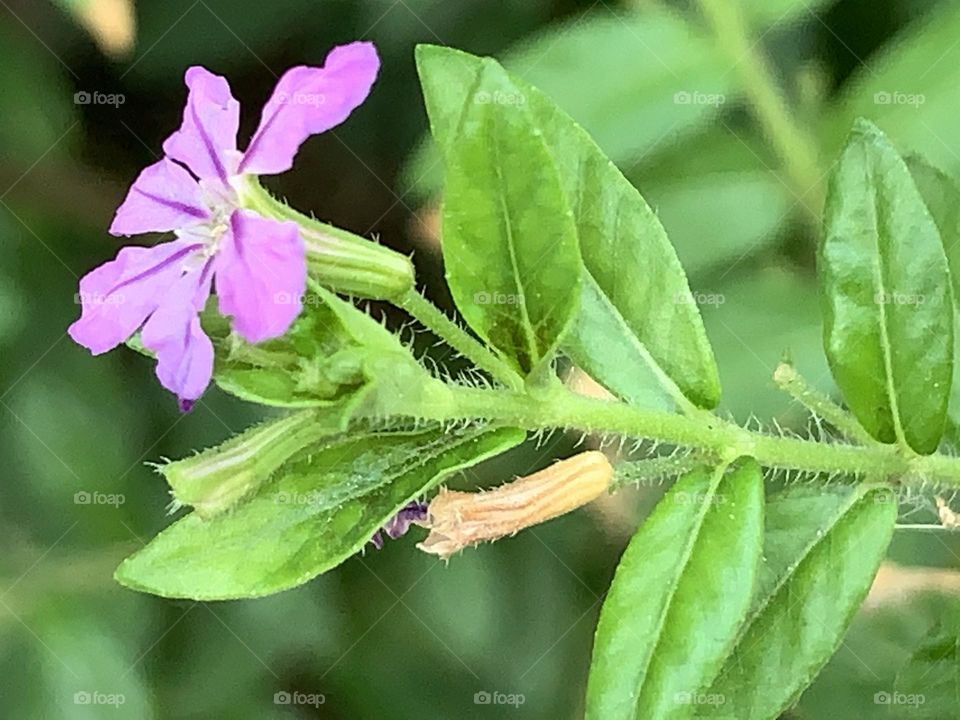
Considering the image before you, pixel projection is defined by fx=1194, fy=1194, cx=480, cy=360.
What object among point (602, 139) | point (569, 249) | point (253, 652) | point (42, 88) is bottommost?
point (253, 652)

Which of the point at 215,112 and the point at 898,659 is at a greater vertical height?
the point at 215,112

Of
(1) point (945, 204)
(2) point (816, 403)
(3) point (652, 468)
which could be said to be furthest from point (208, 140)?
(1) point (945, 204)

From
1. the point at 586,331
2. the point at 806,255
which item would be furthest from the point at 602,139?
the point at 586,331

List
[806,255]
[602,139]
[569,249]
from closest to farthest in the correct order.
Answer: [569,249] < [602,139] < [806,255]

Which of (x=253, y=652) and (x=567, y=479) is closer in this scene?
(x=567, y=479)

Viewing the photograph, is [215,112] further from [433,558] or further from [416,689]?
[416,689]

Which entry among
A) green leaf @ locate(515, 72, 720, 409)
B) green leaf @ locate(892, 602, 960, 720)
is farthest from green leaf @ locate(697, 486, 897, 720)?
green leaf @ locate(892, 602, 960, 720)

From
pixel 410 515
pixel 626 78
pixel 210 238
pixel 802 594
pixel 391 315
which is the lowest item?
pixel 802 594

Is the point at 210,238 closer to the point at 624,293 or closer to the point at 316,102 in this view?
the point at 316,102
